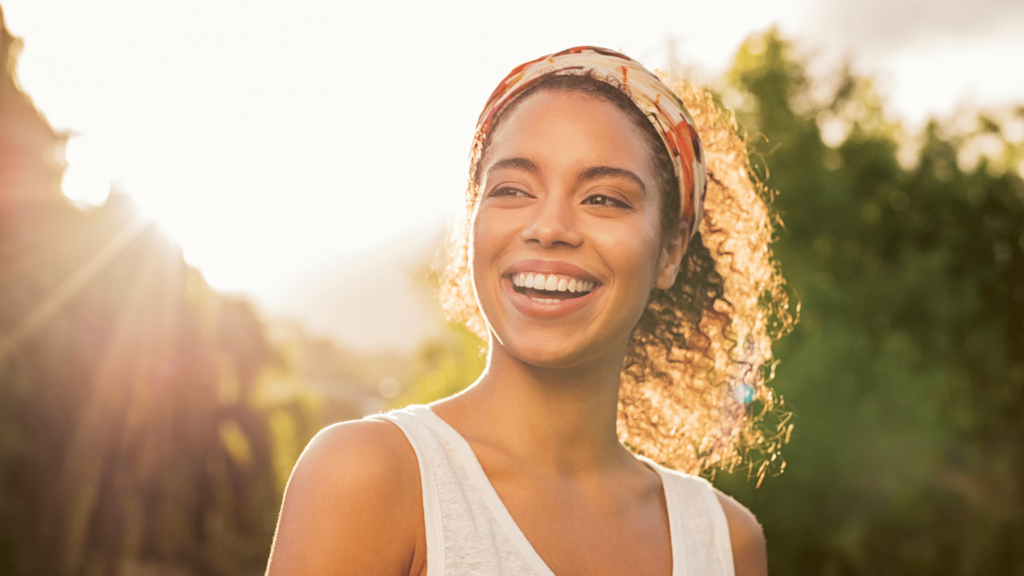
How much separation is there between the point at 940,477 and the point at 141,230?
1963 cm

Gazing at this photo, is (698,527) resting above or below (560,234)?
below

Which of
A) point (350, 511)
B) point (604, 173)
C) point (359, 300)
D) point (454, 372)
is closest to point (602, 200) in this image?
point (604, 173)

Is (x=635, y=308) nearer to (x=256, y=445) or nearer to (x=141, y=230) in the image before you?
(x=141, y=230)

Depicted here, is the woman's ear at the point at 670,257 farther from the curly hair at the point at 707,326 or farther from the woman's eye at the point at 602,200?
the curly hair at the point at 707,326

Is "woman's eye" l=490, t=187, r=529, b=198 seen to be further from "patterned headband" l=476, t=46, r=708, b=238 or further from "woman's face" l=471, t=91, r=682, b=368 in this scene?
"patterned headband" l=476, t=46, r=708, b=238

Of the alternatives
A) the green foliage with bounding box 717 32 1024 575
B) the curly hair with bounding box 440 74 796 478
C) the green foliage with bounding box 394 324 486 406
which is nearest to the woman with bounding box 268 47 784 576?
the curly hair with bounding box 440 74 796 478

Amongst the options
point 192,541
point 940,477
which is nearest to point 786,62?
point 940,477

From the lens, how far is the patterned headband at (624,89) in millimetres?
2186

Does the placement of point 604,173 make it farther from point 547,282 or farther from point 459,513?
point 459,513

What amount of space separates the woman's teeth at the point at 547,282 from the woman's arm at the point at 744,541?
0.89m

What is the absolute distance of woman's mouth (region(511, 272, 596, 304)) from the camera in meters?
1.99

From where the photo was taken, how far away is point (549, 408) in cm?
217

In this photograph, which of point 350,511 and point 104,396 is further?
point 104,396

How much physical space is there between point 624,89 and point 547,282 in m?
0.57
